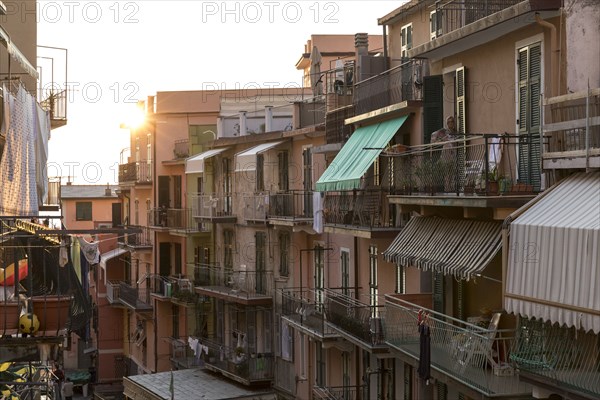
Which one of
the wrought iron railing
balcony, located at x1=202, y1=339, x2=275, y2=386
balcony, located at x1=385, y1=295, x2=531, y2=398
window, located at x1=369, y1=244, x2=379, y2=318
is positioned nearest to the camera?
balcony, located at x1=385, y1=295, x2=531, y2=398

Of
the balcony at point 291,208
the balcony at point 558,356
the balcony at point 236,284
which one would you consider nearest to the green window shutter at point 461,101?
the balcony at point 558,356

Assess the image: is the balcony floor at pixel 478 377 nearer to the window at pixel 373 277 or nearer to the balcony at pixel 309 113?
the window at pixel 373 277

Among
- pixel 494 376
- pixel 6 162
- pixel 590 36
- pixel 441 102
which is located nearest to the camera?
pixel 590 36

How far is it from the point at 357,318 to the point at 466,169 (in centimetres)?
856

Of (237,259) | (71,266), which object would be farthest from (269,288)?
(71,266)

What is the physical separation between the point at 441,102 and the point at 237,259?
2204cm

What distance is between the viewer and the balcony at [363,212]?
2891 cm

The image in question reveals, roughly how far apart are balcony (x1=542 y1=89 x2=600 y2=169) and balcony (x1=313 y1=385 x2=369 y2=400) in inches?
572

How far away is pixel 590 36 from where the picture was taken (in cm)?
1783

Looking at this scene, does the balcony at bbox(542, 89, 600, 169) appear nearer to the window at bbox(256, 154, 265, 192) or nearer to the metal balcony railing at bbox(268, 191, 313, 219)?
the metal balcony railing at bbox(268, 191, 313, 219)

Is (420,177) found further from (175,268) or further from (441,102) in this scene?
(175,268)

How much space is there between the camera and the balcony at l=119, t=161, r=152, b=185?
2316 inches

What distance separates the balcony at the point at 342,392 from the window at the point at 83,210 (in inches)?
2036

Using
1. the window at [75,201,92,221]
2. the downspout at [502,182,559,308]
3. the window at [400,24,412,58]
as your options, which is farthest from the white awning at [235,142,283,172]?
the window at [75,201,92,221]
